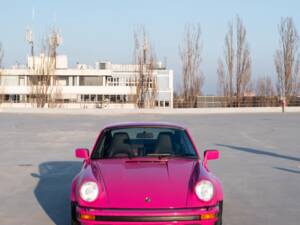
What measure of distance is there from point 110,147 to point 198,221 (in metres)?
1.96

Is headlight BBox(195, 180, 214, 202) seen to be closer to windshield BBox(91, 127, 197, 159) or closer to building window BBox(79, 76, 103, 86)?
windshield BBox(91, 127, 197, 159)

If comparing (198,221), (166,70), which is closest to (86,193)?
(198,221)

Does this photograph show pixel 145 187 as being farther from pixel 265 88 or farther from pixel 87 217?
pixel 265 88

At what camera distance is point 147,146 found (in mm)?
7113

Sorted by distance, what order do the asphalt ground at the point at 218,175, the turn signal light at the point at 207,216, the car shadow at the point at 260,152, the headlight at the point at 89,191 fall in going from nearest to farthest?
1. the turn signal light at the point at 207,216
2. the headlight at the point at 89,191
3. the asphalt ground at the point at 218,175
4. the car shadow at the point at 260,152

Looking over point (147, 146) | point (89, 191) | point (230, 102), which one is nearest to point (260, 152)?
point (147, 146)

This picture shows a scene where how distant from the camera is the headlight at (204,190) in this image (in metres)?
Result: 5.30

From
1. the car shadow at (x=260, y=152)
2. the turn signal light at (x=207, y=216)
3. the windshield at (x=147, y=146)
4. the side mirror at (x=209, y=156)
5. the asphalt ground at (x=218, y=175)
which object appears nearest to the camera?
the turn signal light at (x=207, y=216)

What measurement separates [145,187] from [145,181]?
0.47ft

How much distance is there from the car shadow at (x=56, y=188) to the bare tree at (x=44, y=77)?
36.7 meters

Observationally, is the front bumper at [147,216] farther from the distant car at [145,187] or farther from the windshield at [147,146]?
the windshield at [147,146]

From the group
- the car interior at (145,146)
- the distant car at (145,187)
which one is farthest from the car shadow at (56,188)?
the car interior at (145,146)

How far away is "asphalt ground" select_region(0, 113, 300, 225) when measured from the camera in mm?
6922

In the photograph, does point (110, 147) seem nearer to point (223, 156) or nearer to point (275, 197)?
point (275, 197)
